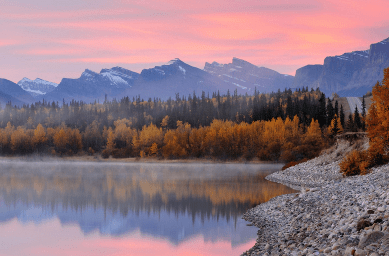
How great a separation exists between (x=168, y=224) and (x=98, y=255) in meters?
9.01

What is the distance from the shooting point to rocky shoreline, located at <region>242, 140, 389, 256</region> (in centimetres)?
1357

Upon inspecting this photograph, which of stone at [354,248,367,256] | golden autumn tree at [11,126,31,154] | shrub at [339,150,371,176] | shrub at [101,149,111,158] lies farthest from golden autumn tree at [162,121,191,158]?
stone at [354,248,367,256]

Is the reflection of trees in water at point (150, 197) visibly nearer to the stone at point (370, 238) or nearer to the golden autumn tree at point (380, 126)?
the golden autumn tree at point (380, 126)

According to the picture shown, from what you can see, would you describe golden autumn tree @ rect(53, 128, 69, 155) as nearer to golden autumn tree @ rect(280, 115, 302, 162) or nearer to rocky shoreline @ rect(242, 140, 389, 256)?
golden autumn tree @ rect(280, 115, 302, 162)

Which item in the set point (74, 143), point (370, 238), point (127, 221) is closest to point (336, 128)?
point (74, 143)

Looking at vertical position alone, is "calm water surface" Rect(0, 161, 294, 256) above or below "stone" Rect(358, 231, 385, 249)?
below

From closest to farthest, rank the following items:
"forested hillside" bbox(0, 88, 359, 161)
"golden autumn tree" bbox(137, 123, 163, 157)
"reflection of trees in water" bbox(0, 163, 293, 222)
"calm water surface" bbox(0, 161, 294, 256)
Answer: "calm water surface" bbox(0, 161, 294, 256), "reflection of trees in water" bbox(0, 163, 293, 222), "forested hillside" bbox(0, 88, 359, 161), "golden autumn tree" bbox(137, 123, 163, 157)

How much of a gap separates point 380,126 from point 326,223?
26582 mm

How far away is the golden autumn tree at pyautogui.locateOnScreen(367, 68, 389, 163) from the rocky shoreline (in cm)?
1040

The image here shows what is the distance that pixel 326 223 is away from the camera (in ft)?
60.4

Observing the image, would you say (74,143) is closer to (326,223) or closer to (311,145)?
(311,145)

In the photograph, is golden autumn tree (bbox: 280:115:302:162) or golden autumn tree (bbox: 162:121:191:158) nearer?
golden autumn tree (bbox: 280:115:302:162)

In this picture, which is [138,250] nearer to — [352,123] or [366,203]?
[366,203]

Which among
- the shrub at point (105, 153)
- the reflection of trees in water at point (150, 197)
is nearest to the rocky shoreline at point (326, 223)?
the reflection of trees in water at point (150, 197)
